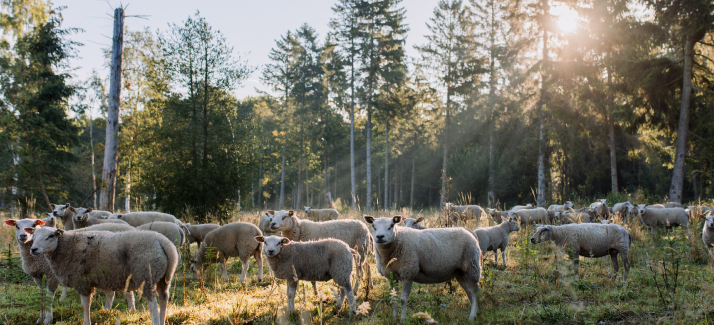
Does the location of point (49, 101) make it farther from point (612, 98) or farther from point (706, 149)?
point (706, 149)

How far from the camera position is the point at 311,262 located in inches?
236

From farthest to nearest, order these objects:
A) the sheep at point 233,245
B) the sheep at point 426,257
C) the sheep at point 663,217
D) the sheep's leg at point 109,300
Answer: the sheep at point 663,217 < the sheep at point 233,245 < the sheep's leg at point 109,300 < the sheep at point 426,257

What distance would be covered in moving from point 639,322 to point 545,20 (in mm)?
21516

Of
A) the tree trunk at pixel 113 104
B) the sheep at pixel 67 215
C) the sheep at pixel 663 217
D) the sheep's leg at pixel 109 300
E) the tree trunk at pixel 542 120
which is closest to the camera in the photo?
the sheep's leg at pixel 109 300

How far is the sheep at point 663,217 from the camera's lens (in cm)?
1368

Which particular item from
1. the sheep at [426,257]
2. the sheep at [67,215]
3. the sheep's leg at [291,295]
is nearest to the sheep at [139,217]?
the sheep at [67,215]

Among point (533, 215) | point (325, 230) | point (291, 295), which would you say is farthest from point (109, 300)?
point (533, 215)

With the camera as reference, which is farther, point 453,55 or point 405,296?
point 453,55

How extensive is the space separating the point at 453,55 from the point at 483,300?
2765 centimetres

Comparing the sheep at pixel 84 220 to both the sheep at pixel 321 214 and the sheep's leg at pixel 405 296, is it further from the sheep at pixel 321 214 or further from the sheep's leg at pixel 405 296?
the sheep at pixel 321 214

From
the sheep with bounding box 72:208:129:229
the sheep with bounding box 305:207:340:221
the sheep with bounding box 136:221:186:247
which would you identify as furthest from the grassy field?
the sheep with bounding box 305:207:340:221

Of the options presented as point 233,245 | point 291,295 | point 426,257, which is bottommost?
point 291,295

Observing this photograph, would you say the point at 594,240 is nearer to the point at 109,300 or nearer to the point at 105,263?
the point at 105,263

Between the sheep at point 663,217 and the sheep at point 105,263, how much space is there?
15372 millimetres
